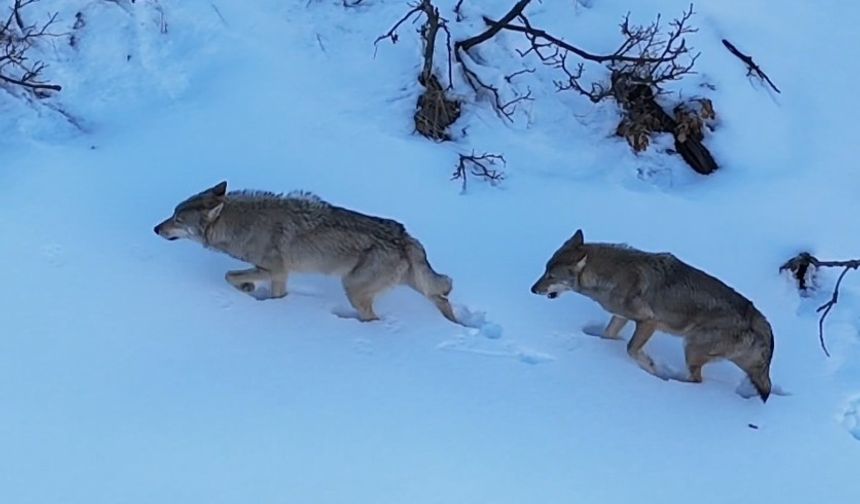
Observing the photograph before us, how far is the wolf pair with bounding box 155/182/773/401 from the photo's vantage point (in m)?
7.75

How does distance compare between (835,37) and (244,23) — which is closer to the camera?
(244,23)

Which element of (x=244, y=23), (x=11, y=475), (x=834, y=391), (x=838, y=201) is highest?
(x=244, y=23)

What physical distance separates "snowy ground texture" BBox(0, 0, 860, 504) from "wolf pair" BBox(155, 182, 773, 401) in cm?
23

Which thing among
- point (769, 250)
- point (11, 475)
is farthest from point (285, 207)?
point (769, 250)

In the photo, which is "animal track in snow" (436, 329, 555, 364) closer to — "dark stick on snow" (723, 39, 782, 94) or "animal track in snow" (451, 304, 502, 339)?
"animal track in snow" (451, 304, 502, 339)

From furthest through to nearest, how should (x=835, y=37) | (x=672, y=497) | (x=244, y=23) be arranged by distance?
1. (x=835, y=37)
2. (x=244, y=23)
3. (x=672, y=497)

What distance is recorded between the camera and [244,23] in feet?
35.1

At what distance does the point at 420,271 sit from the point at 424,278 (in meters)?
0.06

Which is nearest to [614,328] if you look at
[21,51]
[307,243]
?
[307,243]

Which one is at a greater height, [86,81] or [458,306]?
[86,81]

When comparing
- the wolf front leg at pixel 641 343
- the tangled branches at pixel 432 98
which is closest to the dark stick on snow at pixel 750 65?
the tangled branches at pixel 432 98

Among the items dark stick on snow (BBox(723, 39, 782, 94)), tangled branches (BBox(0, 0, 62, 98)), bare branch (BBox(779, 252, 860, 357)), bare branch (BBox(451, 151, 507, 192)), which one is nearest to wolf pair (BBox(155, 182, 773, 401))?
bare branch (BBox(779, 252, 860, 357))

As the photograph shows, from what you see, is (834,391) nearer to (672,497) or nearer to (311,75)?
(672,497)

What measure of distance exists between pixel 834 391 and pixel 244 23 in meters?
6.51
